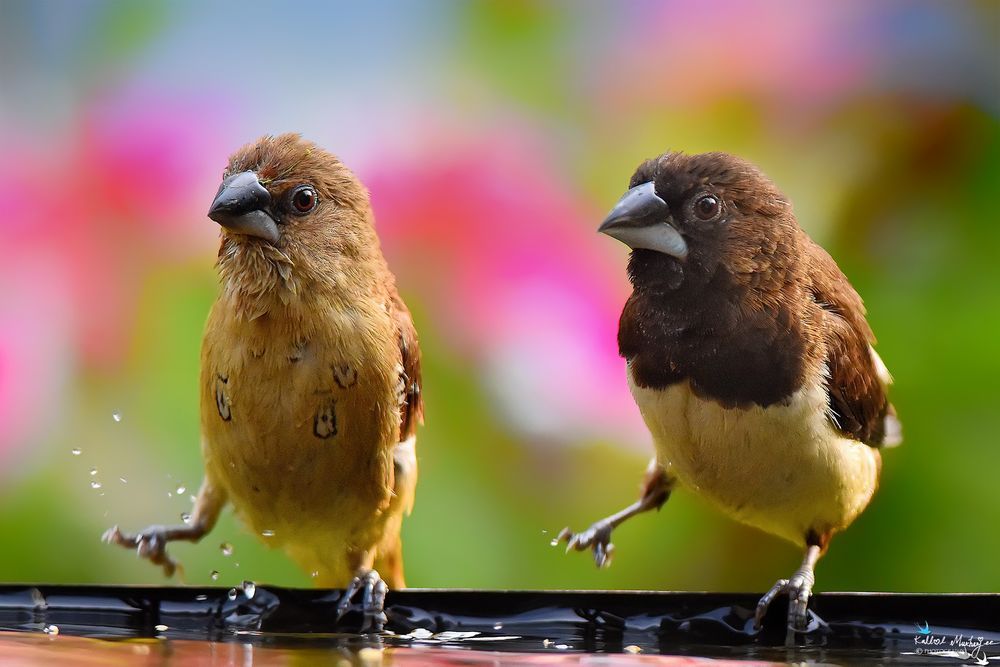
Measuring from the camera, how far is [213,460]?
2.64 metres

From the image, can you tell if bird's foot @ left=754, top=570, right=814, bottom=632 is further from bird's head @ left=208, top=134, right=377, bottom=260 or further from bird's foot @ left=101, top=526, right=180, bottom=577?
bird's foot @ left=101, top=526, right=180, bottom=577

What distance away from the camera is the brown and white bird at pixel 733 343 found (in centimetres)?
240

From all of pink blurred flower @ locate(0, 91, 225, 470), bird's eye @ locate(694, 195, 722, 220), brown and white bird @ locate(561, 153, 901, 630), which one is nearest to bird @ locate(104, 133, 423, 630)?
brown and white bird @ locate(561, 153, 901, 630)

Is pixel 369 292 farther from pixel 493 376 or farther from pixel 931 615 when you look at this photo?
pixel 931 615

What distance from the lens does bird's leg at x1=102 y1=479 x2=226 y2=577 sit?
267cm

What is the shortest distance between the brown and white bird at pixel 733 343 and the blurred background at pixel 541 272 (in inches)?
32.3

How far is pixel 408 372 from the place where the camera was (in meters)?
2.66

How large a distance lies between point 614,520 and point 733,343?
0.59 meters

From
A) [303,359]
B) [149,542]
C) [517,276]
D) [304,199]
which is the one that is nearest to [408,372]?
[303,359]

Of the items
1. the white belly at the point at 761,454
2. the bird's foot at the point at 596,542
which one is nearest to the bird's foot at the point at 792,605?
the white belly at the point at 761,454

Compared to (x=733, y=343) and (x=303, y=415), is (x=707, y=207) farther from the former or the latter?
(x=303, y=415)

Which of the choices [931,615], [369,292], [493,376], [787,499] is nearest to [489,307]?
[493,376]

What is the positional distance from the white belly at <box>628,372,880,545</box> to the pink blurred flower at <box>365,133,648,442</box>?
825mm

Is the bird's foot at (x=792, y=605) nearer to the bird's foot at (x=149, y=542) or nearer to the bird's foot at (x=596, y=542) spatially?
the bird's foot at (x=596, y=542)
